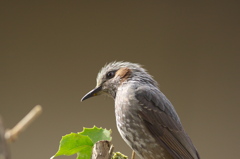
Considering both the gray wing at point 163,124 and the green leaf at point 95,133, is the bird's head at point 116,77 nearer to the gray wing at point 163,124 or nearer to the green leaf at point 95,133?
the gray wing at point 163,124

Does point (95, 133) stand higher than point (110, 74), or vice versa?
point (110, 74)

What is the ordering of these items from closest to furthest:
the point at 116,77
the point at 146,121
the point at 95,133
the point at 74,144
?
the point at 74,144 < the point at 95,133 < the point at 146,121 < the point at 116,77

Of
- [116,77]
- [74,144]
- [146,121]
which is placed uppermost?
[116,77]

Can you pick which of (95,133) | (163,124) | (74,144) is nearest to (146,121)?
(163,124)

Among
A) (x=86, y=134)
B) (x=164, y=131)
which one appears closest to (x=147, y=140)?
(x=164, y=131)

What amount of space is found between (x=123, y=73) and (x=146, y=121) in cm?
41

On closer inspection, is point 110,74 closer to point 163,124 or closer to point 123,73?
point 123,73

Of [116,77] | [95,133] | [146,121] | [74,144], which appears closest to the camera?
[74,144]

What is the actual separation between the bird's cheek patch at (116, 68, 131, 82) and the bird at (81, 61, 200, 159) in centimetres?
2

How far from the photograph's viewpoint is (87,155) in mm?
1584

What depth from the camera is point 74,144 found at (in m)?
1.54

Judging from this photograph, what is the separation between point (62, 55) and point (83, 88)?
0.47 metres

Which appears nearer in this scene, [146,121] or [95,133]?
[95,133]

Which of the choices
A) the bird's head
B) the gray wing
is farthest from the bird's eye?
the gray wing
